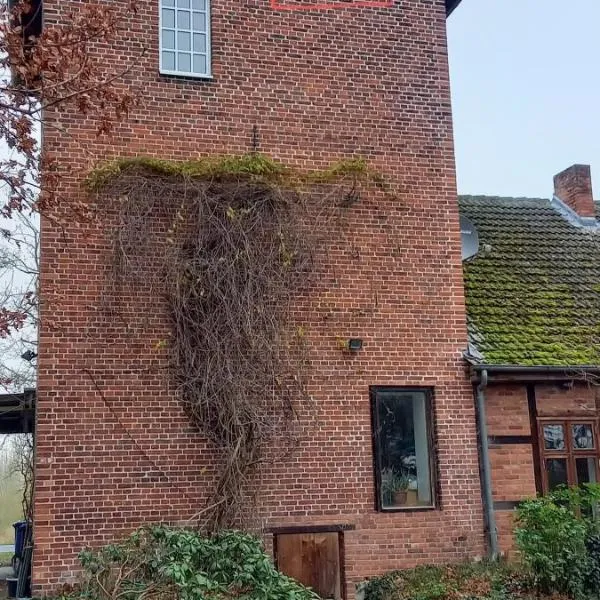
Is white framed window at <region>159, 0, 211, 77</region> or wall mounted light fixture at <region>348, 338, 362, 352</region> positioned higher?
white framed window at <region>159, 0, 211, 77</region>

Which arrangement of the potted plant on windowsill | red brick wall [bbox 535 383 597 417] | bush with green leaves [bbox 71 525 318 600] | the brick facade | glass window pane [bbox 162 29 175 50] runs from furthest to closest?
red brick wall [bbox 535 383 597 417] < glass window pane [bbox 162 29 175 50] < the brick facade < the potted plant on windowsill < bush with green leaves [bbox 71 525 318 600]

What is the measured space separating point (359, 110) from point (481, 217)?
4262 mm

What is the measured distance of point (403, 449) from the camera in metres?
11.1

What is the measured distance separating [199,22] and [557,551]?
8566mm

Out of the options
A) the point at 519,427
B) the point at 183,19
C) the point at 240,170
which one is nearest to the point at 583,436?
the point at 519,427

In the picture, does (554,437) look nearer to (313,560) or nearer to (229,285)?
(313,560)

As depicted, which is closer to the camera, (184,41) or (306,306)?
(306,306)

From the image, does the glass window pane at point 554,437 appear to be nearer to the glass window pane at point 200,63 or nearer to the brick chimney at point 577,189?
the brick chimney at point 577,189

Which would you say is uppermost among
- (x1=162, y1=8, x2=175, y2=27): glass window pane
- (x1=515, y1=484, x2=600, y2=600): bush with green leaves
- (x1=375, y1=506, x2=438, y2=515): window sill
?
(x1=162, y1=8, x2=175, y2=27): glass window pane

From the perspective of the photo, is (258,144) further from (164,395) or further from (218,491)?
(218,491)

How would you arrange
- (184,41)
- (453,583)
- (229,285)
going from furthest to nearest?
1. (184,41)
2. (229,285)
3. (453,583)

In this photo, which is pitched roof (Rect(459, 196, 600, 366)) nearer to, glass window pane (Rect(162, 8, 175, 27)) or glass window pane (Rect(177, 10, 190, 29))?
glass window pane (Rect(177, 10, 190, 29))

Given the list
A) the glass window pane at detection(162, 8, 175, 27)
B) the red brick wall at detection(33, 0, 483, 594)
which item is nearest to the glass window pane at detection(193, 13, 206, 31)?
the red brick wall at detection(33, 0, 483, 594)

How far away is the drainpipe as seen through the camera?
10836 mm
